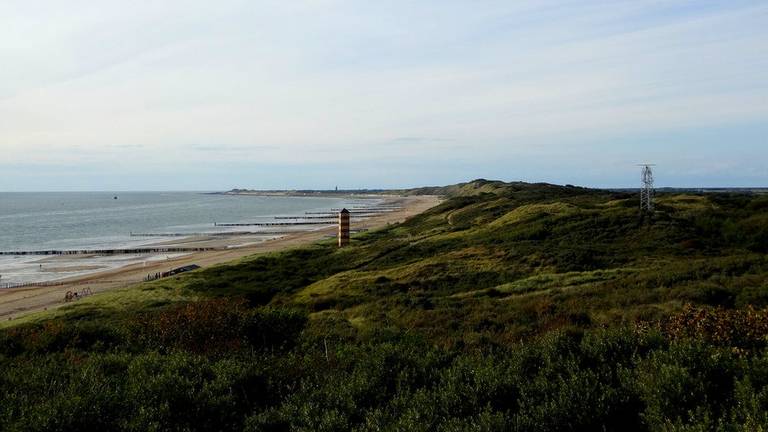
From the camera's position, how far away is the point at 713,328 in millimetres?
→ 11250

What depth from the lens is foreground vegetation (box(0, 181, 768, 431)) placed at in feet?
28.3

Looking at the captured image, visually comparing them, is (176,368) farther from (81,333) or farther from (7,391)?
(81,333)

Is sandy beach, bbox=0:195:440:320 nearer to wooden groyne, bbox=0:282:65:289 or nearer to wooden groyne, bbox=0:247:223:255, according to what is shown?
wooden groyne, bbox=0:282:65:289

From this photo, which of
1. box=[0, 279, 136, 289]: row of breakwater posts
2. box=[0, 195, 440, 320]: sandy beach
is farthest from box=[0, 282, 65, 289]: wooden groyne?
box=[0, 195, 440, 320]: sandy beach

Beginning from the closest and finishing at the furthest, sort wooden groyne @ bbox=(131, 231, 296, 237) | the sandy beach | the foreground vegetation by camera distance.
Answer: the foreground vegetation, the sandy beach, wooden groyne @ bbox=(131, 231, 296, 237)

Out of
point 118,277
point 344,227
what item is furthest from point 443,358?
point 118,277

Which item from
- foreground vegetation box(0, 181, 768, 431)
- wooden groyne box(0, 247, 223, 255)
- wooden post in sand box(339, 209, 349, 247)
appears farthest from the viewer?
wooden groyne box(0, 247, 223, 255)

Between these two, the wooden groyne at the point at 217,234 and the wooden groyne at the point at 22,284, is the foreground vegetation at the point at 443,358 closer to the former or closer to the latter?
the wooden groyne at the point at 22,284

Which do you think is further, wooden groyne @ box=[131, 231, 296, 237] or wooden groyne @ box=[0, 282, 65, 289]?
wooden groyne @ box=[131, 231, 296, 237]

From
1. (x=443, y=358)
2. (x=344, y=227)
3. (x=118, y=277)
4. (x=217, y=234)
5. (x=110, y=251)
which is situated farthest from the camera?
(x=217, y=234)

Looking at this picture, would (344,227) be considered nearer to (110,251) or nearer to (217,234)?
(110,251)

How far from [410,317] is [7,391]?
1422 cm

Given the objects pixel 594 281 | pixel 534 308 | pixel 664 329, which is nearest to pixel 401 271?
pixel 594 281

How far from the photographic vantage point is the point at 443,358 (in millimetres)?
12016
